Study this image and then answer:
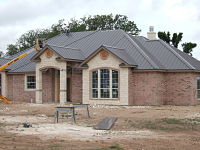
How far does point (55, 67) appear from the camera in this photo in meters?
30.8

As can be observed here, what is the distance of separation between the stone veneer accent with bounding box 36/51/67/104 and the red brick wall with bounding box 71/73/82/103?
1269 mm

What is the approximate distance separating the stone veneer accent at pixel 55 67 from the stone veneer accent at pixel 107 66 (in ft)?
5.02

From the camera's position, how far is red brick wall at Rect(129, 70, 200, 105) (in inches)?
1141

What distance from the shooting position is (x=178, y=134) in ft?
47.6

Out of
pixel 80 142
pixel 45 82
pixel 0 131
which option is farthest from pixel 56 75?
pixel 80 142

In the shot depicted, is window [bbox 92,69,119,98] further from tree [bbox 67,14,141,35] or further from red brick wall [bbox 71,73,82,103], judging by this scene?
tree [bbox 67,14,141,35]

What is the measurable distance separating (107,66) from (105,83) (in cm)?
128

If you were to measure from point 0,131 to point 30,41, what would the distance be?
189 feet

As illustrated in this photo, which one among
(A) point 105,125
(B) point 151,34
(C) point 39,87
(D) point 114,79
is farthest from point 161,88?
(A) point 105,125

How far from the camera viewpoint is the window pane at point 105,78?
29.4 m

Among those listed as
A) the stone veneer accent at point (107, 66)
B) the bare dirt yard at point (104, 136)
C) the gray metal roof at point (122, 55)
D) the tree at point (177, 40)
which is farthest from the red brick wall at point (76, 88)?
the tree at point (177, 40)

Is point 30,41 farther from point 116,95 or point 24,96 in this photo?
point 116,95

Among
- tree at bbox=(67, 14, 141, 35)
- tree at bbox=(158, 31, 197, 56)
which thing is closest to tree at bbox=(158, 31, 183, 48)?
tree at bbox=(158, 31, 197, 56)

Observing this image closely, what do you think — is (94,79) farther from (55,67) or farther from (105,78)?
(55,67)
